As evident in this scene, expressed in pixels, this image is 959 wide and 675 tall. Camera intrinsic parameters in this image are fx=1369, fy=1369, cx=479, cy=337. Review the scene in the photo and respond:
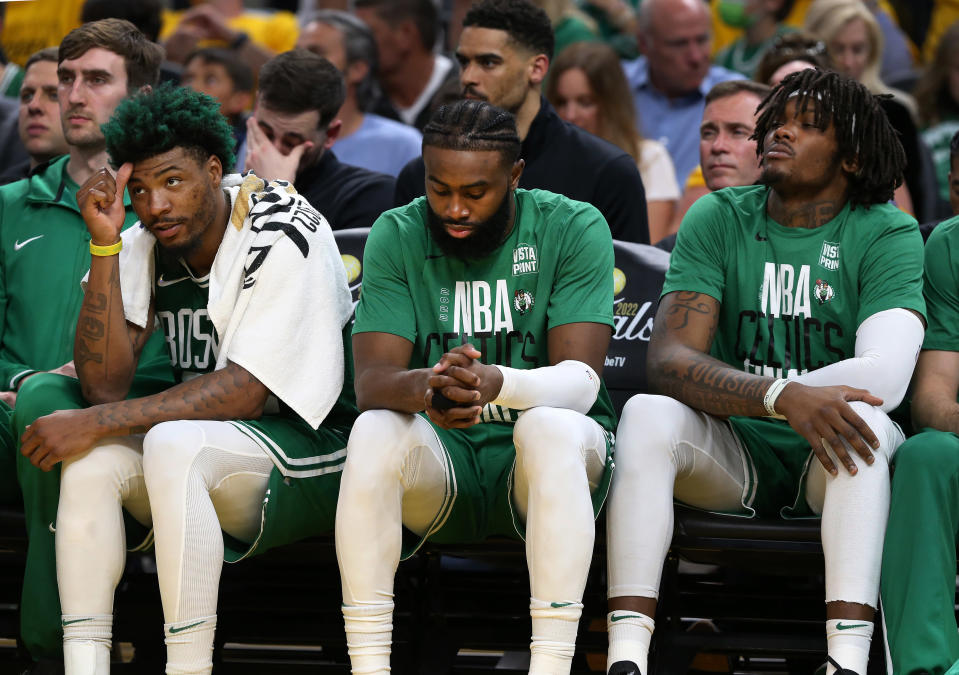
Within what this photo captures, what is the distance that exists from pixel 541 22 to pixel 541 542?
8.07 ft

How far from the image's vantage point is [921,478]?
3.05 meters

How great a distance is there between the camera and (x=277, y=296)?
3.41 m

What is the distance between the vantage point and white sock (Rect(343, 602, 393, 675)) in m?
3.00

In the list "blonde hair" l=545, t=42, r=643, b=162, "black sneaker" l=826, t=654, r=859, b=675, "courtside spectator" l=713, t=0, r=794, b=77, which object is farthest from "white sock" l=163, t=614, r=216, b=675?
"courtside spectator" l=713, t=0, r=794, b=77

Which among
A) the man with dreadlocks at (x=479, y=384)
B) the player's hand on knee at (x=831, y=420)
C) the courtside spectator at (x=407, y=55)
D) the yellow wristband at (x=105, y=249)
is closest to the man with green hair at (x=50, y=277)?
the yellow wristband at (x=105, y=249)

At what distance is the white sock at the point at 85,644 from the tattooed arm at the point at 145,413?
38 cm

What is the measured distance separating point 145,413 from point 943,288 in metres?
2.06

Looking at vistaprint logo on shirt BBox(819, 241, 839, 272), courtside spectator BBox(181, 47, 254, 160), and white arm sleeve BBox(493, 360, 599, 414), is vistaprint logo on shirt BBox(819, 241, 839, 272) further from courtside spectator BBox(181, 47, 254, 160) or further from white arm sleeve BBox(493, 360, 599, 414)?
courtside spectator BBox(181, 47, 254, 160)

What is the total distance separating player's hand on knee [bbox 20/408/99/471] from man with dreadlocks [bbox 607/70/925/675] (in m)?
1.25

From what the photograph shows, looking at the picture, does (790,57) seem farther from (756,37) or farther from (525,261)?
(525,261)

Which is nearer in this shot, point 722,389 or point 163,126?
point 722,389

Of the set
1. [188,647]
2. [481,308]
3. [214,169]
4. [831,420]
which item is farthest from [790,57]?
[188,647]

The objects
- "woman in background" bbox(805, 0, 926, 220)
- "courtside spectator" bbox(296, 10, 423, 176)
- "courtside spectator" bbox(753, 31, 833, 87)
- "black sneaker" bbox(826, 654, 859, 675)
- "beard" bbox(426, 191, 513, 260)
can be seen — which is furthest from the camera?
"woman in background" bbox(805, 0, 926, 220)

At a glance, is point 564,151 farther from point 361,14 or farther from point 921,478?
point 361,14
